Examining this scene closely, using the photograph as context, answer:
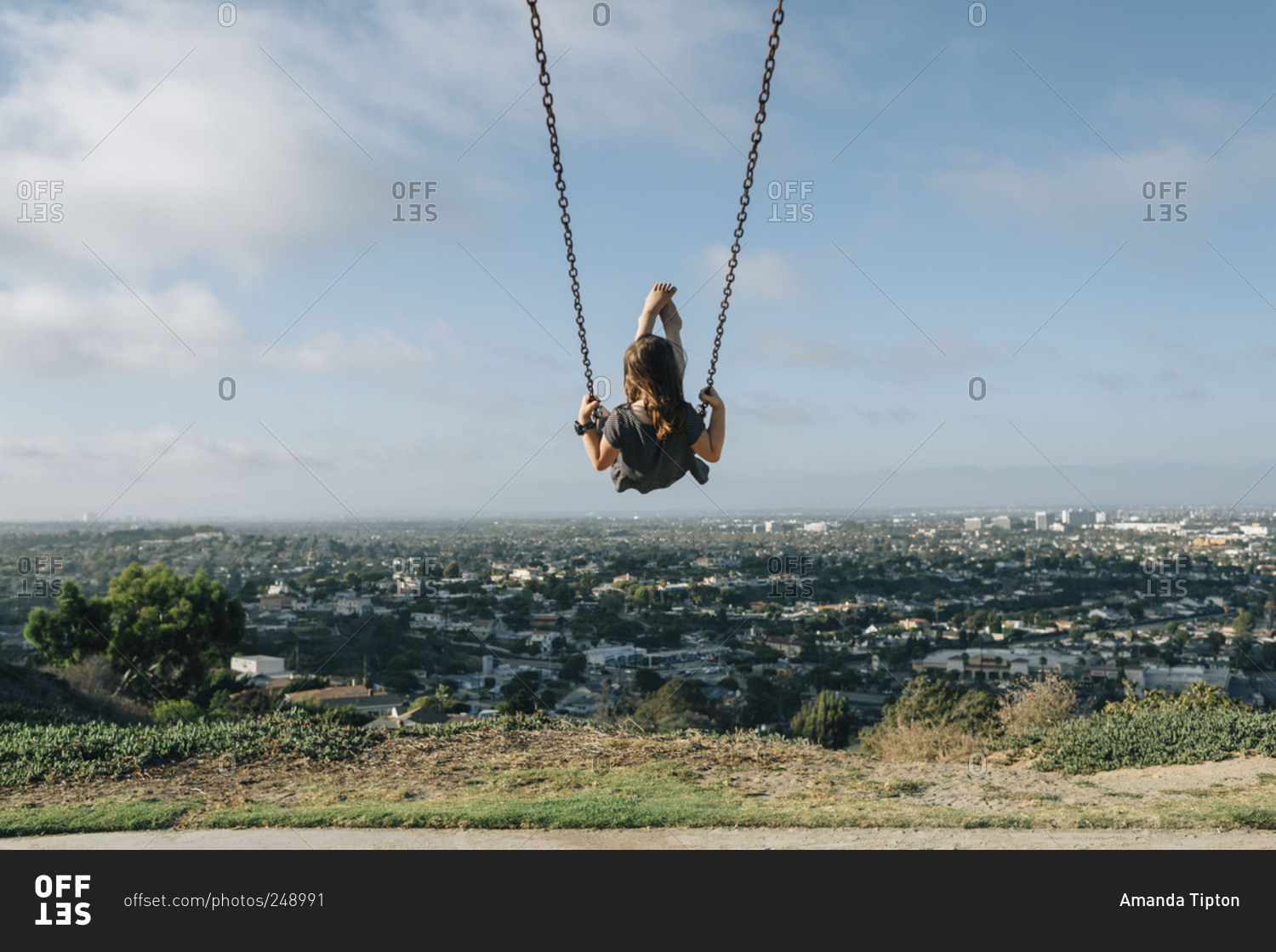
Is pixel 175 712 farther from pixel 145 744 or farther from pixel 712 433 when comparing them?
pixel 712 433

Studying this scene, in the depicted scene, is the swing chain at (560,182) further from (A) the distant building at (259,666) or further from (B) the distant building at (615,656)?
(A) the distant building at (259,666)

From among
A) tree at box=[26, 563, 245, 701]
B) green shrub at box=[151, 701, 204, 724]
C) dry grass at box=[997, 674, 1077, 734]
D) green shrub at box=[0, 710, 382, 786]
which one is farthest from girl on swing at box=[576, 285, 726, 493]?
tree at box=[26, 563, 245, 701]

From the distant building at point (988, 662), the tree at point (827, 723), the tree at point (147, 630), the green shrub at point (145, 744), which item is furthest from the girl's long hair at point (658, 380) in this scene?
the tree at point (147, 630)

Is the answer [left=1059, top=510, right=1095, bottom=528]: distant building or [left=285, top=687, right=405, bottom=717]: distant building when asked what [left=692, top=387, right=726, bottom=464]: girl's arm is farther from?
[left=1059, top=510, right=1095, bottom=528]: distant building

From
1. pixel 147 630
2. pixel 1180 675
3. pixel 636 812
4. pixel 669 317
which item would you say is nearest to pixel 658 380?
pixel 669 317
